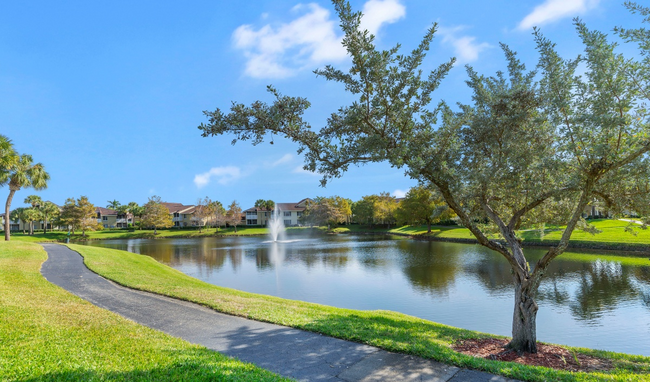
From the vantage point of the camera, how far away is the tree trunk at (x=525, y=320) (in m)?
8.42

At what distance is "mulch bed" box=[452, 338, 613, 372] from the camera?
24.4 ft

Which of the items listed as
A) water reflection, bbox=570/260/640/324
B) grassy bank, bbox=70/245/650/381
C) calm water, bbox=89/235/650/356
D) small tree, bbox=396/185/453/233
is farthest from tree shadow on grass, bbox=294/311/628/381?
small tree, bbox=396/185/453/233

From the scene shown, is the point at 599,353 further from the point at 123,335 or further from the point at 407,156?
the point at 123,335

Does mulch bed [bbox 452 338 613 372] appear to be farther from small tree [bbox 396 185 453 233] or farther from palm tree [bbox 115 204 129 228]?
palm tree [bbox 115 204 129 228]

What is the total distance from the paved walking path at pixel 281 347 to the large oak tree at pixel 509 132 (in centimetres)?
386

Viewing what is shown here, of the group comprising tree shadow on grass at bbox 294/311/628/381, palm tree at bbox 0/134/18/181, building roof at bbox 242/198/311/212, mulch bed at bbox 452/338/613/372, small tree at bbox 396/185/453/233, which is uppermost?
palm tree at bbox 0/134/18/181

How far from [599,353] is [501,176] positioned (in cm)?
480

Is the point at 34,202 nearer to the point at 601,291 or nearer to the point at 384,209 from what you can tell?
the point at 384,209

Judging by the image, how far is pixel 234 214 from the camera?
84.4 meters

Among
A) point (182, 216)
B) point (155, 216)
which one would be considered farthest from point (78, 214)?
point (182, 216)

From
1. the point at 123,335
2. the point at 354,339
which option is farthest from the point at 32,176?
the point at 354,339

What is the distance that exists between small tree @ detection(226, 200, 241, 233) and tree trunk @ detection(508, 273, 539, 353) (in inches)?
3127

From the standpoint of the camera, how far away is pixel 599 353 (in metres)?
8.44

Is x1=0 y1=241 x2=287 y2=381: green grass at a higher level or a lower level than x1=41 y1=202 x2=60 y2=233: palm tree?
lower
